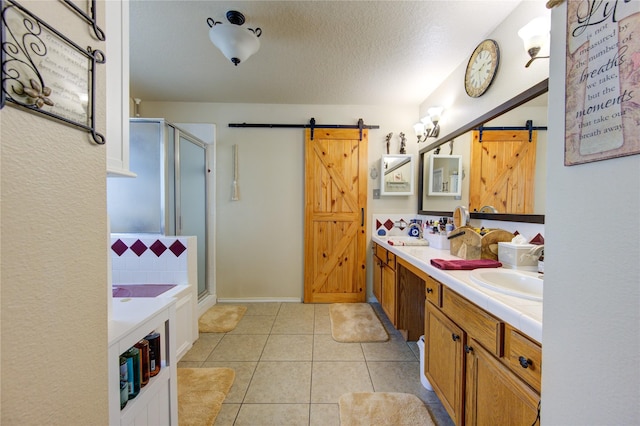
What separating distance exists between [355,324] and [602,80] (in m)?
2.40

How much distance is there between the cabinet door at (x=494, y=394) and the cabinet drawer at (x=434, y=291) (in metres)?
0.30

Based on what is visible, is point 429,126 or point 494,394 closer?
point 494,394

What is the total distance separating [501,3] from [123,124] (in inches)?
87.0

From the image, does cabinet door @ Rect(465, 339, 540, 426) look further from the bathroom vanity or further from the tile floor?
the tile floor

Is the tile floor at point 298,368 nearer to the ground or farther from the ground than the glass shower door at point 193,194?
nearer to the ground

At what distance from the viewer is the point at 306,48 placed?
194 cm

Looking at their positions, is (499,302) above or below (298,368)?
above

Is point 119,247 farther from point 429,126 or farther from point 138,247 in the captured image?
point 429,126

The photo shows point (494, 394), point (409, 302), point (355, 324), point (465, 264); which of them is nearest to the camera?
point (494, 394)

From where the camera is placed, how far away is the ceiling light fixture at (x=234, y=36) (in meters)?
1.58

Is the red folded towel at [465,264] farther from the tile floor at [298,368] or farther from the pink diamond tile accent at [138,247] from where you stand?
the pink diamond tile accent at [138,247]

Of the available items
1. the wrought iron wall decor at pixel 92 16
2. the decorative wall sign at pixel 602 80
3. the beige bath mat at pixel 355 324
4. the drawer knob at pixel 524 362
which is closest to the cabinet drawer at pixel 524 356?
the drawer knob at pixel 524 362

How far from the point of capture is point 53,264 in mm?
555

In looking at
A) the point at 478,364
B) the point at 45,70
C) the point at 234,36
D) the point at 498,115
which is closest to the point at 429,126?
the point at 498,115
